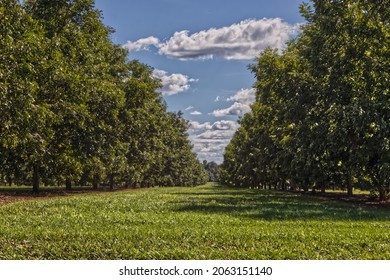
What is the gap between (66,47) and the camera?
38188mm

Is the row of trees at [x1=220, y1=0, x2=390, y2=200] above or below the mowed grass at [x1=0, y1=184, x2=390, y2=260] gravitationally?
above

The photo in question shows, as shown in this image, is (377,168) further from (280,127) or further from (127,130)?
(127,130)

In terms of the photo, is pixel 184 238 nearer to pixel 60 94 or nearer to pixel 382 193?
pixel 60 94

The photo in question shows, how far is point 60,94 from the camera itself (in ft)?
111

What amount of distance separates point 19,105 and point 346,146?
20.4 metres

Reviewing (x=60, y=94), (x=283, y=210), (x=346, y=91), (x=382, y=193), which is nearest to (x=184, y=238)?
(x=283, y=210)

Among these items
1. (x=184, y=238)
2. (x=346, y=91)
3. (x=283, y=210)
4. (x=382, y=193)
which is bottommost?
(x=382, y=193)

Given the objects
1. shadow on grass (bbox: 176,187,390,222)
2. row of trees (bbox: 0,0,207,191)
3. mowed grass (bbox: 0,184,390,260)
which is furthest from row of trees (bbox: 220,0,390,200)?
row of trees (bbox: 0,0,207,191)

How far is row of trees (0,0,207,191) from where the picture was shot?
2562 cm

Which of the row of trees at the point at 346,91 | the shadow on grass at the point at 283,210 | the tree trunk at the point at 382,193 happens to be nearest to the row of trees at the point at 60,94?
the shadow on grass at the point at 283,210

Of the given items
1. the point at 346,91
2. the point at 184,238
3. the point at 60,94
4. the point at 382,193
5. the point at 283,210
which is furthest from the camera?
the point at 382,193

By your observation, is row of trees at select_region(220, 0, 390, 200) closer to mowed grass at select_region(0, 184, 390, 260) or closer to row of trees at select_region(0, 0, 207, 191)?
mowed grass at select_region(0, 184, 390, 260)

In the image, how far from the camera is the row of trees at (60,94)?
1009 inches

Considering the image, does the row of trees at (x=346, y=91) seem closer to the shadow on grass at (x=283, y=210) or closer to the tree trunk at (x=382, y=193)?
the shadow on grass at (x=283, y=210)
